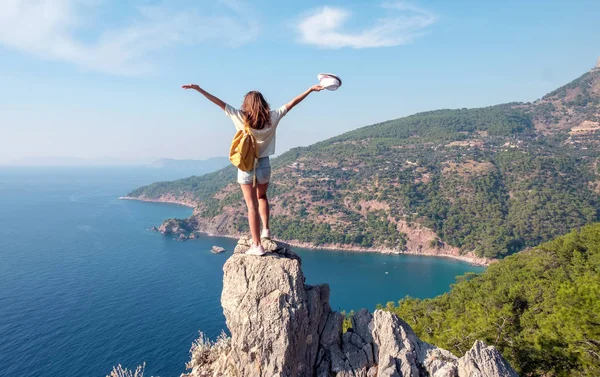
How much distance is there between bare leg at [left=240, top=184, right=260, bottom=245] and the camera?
5.28m

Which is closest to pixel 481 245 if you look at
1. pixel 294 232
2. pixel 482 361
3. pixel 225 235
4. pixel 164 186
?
pixel 294 232

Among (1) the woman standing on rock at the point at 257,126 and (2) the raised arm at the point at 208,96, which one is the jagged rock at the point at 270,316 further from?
(2) the raised arm at the point at 208,96

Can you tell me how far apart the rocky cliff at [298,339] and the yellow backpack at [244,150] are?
57.1 inches

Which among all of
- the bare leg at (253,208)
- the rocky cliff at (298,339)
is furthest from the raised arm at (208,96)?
the rocky cliff at (298,339)

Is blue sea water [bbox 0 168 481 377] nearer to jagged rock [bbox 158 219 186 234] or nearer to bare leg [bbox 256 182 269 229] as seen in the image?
jagged rock [bbox 158 219 186 234]

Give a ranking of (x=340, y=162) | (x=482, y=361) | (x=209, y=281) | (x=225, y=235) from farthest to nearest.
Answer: (x=340, y=162) < (x=225, y=235) < (x=209, y=281) < (x=482, y=361)

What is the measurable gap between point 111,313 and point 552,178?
8993cm

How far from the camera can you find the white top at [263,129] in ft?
16.2

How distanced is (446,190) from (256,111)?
89.1 meters

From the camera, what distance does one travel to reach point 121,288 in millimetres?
50469

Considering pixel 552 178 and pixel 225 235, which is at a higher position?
pixel 552 178

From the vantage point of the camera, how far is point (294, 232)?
82.1 metres

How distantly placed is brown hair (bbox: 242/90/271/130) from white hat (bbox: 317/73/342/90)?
2.94 feet

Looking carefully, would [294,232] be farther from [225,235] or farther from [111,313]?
[111,313]
